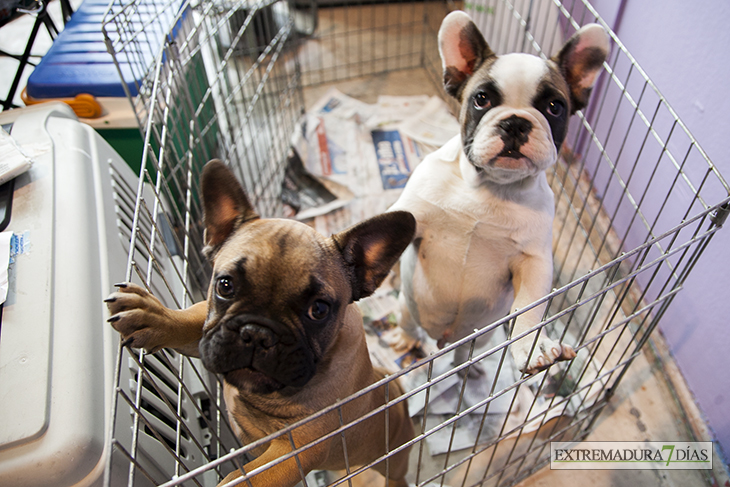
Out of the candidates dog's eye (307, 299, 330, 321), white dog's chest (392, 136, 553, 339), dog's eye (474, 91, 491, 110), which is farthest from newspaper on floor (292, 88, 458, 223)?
dog's eye (307, 299, 330, 321)

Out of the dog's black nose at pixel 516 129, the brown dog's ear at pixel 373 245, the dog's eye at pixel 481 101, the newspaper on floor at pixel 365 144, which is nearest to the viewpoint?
the brown dog's ear at pixel 373 245

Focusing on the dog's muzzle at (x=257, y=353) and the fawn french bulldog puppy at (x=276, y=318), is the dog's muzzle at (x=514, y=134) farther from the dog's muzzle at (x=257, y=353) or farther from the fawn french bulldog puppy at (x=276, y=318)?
the dog's muzzle at (x=257, y=353)

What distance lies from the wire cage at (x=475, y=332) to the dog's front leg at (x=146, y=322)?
2.5 inches

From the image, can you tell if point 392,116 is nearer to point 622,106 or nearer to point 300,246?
point 622,106

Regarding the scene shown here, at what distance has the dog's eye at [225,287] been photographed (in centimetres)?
93

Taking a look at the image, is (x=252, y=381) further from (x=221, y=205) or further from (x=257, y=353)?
(x=221, y=205)

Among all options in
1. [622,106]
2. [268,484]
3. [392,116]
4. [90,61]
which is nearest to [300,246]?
[268,484]

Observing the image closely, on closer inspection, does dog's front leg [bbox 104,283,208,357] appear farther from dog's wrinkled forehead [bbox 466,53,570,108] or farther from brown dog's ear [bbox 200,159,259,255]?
dog's wrinkled forehead [bbox 466,53,570,108]

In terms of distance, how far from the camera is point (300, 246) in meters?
0.96

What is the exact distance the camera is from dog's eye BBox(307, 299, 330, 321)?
36.5 inches

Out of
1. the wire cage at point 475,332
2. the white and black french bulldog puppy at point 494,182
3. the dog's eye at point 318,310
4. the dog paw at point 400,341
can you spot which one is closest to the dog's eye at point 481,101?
the white and black french bulldog puppy at point 494,182

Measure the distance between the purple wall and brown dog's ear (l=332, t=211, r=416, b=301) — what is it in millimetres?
1072

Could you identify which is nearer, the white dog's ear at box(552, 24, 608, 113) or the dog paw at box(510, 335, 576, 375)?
the dog paw at box(510, 335, 576, 375)

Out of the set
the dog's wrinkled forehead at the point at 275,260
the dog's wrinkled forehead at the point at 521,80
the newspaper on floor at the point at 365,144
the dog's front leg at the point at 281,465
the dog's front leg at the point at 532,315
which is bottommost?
the newspaper on floor at the point at 365,144
